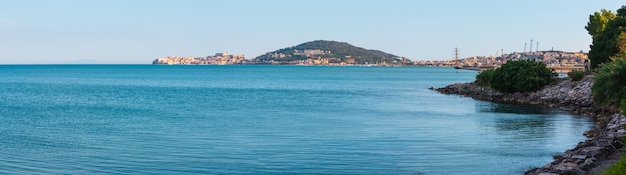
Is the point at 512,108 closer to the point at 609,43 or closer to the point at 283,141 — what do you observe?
the point at 609,43

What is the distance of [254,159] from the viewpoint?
21.8 meters

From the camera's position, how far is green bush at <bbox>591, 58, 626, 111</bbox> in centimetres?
3644

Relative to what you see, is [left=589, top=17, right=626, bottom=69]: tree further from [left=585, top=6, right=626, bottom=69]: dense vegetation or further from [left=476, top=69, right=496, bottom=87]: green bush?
[left=476, top=69, right=496, bottom=87]: green bush

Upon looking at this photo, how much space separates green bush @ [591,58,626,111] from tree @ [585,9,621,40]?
37110 mm

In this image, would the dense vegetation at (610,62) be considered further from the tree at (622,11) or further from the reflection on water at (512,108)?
the reflection on water at (512,108)

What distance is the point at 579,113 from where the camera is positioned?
4059 cm

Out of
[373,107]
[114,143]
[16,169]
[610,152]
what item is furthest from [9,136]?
[373,107]

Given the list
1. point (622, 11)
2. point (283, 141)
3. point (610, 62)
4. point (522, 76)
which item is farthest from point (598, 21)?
point (283, 141)

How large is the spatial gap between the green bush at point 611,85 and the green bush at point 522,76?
17.9m

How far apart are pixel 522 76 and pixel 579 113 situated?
17.5 metres

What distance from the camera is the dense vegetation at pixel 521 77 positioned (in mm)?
57562

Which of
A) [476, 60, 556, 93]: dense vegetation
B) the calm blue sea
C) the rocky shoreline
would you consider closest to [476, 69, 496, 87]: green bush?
the rocky shoreline

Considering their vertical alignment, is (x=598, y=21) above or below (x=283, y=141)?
above

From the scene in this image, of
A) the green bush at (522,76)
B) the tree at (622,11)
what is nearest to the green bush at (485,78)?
the green bush at (522,76)
